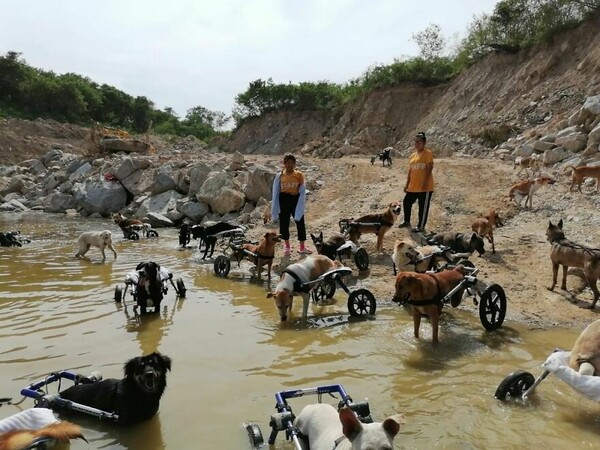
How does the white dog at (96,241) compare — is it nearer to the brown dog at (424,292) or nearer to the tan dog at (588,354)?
the brown dog at (424,292)

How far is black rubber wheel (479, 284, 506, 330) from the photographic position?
675cm

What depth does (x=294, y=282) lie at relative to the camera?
761 centimetres

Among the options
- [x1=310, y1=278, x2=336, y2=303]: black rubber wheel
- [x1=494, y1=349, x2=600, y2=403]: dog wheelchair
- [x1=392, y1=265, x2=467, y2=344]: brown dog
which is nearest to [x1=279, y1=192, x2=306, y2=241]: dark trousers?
[x1=310, y1=278, x2=336, y2=303]: black rubber wheel

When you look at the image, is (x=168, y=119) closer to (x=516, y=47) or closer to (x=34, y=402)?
(x=516, y=47)

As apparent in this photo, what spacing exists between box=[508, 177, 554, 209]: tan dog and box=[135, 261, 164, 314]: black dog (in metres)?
9.09

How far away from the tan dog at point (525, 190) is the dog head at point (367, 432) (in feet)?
35.4

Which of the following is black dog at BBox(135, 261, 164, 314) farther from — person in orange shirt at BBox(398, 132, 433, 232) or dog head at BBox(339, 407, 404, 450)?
person in orange shirt at BBox(398, 132, 433, 232)

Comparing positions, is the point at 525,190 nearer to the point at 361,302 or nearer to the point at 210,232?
the point at 361,302

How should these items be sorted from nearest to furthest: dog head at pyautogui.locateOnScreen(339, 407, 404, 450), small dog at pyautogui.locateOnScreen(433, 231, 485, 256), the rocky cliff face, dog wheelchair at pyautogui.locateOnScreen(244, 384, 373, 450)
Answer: dog head at pyautogui.locateOnScreen(339, 407, 404, 450) → dog wheelchair at pyautogui.locateOnScreen(244, 384, 373, 450) → small dog at pyautogui.locateOnScreen(433, 231, 485, 256) → the rocky cliff face

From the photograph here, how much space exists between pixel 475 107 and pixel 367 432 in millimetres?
27030

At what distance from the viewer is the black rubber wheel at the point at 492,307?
6.75m

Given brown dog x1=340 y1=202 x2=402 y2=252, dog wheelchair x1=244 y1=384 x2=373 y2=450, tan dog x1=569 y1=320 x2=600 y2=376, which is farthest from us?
brown dog x1=340 y1=202 x2=402 y2=252

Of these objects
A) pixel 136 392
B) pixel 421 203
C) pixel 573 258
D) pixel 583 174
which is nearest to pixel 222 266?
pixel 421 203

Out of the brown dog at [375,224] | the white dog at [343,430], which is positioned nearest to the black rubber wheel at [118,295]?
the brown dog at [375,224]
